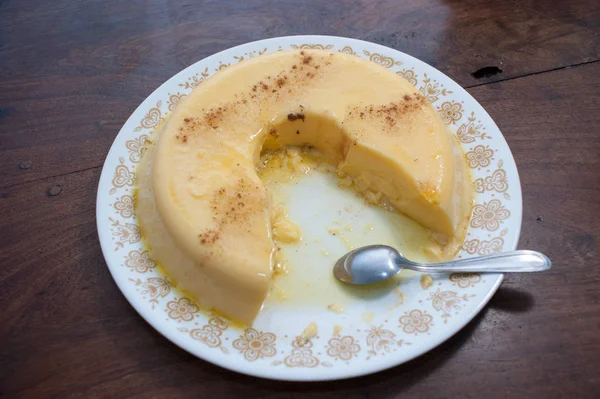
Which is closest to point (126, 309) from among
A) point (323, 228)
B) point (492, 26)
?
point (323, 228)

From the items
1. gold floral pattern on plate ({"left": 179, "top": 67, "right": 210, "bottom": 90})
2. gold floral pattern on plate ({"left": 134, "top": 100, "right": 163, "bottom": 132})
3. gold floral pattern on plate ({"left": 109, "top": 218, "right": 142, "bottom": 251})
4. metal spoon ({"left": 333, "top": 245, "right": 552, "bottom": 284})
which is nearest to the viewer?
metal spoon ({"left": 333, "top": 245, "right": 552, "bottom": 284})

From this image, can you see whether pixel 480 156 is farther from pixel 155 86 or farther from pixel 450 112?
pixel 155 86

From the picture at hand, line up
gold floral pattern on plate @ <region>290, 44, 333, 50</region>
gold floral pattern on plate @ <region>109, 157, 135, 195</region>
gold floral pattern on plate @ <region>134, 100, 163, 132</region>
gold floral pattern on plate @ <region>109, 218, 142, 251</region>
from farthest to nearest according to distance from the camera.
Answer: gold floral pattern on plate @ <region>290, 44, 333, 50</region> < gold floral pattern on plate @ <region>134, 100, 163, 132</region> < gold floral pattern on plate @ <region>109, 157, 135, 195</region> < gold floral pattern on plate @ <region>109, 218, 142, 251</region>

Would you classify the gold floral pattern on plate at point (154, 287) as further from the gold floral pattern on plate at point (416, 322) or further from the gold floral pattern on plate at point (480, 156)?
the gold floral pattern on plate at point (480, 156)

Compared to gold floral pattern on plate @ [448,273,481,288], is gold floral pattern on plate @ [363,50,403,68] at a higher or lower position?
higher

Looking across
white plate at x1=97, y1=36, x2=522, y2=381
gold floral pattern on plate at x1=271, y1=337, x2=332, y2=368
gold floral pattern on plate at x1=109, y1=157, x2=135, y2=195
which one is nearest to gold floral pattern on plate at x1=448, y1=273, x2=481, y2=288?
white plate at x1=97, y1=36, x2=522, y2=381

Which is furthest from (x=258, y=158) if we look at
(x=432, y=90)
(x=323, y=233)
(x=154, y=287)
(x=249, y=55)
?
(x=432, y=90)

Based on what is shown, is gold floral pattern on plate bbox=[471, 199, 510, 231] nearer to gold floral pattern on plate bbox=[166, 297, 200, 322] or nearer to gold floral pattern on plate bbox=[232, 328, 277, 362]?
gold floral pattern on plate bbox=[232, 328, 277, 362]
